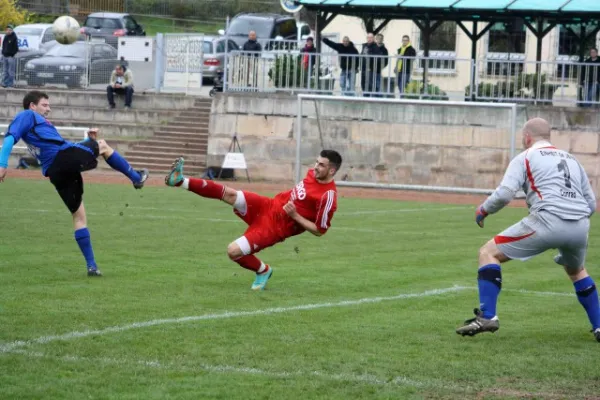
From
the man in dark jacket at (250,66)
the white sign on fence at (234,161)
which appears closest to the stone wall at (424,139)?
the white sign on fence at (234,161)

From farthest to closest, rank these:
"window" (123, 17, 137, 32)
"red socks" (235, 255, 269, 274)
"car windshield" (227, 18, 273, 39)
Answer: "window" (123, 17, 137, 32), "car windshield" (227, 18, 273, 39), "red socks" (235, 255, 269, 274)

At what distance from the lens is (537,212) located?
905 cm

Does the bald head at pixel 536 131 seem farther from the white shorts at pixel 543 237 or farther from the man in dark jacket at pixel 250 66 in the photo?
the man in dark jacket at pixel 250 66

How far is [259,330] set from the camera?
9203mm

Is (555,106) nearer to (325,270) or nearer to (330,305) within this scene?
(325,270)

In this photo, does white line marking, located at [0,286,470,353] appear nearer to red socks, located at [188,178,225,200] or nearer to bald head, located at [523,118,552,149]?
red socks, located at [188,178,225,200]

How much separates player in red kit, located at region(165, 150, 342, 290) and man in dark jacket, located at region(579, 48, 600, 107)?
18325 millimetres

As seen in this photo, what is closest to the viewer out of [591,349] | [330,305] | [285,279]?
[591,349]

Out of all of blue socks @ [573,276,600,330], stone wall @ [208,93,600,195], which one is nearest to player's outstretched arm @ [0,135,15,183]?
blue socks @ [573,276,600,330]

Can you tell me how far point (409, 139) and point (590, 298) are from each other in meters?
19.9

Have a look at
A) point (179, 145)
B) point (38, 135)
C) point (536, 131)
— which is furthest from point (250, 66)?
point (536, 131)

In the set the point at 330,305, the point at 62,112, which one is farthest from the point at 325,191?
the point at 62,112

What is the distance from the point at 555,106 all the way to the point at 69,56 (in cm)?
1742

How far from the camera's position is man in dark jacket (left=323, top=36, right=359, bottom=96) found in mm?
29719
